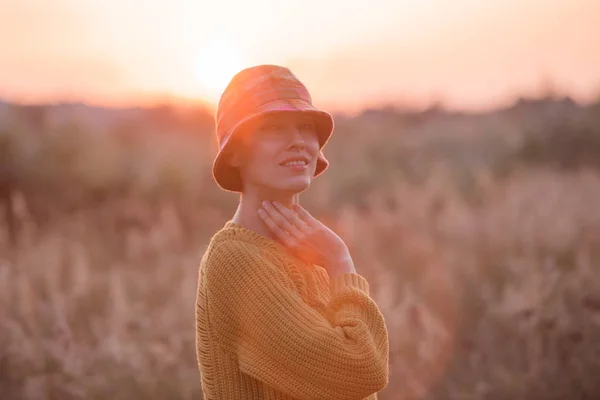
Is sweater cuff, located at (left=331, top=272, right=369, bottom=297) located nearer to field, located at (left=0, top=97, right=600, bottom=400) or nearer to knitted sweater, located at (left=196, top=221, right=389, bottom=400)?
knitted sweater, located at (left=196, top=221, right=389, bottom=400)

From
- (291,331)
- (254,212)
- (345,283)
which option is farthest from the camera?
(254,212)

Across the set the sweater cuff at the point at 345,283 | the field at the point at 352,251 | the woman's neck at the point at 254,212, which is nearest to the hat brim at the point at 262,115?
the woman's neck at the point at 254,212

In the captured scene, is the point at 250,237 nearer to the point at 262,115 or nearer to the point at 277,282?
the point at 277,282

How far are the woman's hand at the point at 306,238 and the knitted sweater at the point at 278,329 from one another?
0.04 metres

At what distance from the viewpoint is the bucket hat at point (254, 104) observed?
2096 millimetres

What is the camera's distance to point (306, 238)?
2.09m

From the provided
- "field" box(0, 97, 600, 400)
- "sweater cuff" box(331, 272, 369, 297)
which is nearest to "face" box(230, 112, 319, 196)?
"sweater cuff" box(331, 272, 369, 297)

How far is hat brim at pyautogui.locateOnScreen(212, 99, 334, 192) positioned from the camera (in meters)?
2.07

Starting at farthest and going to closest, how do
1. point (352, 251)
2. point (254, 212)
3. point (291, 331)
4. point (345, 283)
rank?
point (352, 251)
point (254, 212)
point (345, 283)
point (291, 331)

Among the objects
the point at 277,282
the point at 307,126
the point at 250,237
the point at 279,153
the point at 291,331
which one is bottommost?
the point at 291,331

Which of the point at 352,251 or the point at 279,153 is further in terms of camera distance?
the point at 352,251

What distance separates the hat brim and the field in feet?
9.49

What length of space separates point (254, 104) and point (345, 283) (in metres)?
0.53

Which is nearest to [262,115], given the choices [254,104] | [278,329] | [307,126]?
[254,104]
